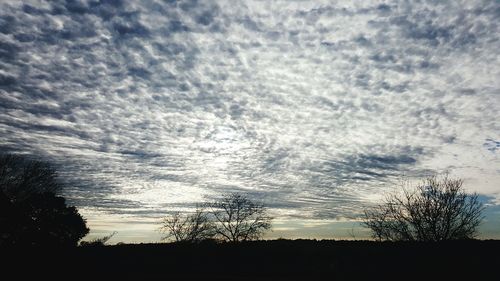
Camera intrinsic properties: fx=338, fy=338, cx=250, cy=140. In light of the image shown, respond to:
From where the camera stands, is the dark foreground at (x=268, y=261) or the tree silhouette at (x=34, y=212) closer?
the dark foreground at (x=268, y=261)

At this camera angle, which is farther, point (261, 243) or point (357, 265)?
point (261, 243)

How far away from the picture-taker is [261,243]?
2312cm

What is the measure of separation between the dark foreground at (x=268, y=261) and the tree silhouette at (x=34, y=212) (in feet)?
55.0

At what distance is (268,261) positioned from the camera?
21656 millimetres

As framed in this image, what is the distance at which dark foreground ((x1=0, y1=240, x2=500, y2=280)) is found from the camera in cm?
1834

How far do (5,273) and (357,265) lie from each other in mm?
21530

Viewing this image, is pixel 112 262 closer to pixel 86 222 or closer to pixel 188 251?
pixel 188 251

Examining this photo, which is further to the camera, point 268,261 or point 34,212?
point 34,212

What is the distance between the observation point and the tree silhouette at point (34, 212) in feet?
120

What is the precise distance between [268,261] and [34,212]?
106 ft

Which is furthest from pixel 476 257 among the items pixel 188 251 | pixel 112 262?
pixel 112 262

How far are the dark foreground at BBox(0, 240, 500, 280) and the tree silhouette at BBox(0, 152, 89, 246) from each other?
1678cm

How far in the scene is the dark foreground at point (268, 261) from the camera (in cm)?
1834

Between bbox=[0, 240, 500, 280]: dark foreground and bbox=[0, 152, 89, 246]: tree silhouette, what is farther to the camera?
bbox=[0, 152, 89, 246]: tree silhouette
